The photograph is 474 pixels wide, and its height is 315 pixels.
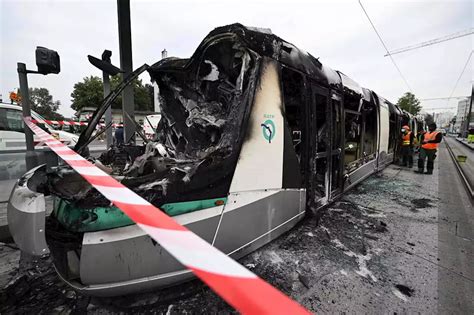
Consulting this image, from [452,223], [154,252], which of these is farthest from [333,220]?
[154,252]

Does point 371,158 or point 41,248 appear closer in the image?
point 41,248

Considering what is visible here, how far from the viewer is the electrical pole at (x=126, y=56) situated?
4441mm

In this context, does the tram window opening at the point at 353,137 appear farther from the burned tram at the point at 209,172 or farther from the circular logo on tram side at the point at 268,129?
the circular logo on tram side at the point at 268,129

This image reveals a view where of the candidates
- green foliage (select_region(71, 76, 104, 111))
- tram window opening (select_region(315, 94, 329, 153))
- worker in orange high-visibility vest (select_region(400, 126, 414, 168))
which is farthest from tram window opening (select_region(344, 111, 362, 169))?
green foliage (select_region(71, 76, 104, 111))

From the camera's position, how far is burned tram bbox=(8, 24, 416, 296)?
1.53 meters

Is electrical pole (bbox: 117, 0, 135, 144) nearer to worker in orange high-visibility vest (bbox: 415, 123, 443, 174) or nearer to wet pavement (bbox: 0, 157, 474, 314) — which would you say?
wet pavement (bbox: 0, 157, 474, 314)

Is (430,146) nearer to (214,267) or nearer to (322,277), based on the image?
(322,277)

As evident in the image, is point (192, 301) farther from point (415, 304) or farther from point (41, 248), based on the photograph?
point (415, 304)

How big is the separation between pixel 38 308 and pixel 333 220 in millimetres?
3750

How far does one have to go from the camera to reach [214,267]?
80 cm

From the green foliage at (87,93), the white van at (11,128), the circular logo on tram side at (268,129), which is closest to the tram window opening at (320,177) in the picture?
the circular logo on tram side at (268,129)

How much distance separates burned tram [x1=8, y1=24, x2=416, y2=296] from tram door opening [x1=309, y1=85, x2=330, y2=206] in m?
0.02

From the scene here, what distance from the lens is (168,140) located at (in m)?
3.57

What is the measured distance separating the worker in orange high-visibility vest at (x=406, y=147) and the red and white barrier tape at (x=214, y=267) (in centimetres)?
1066
